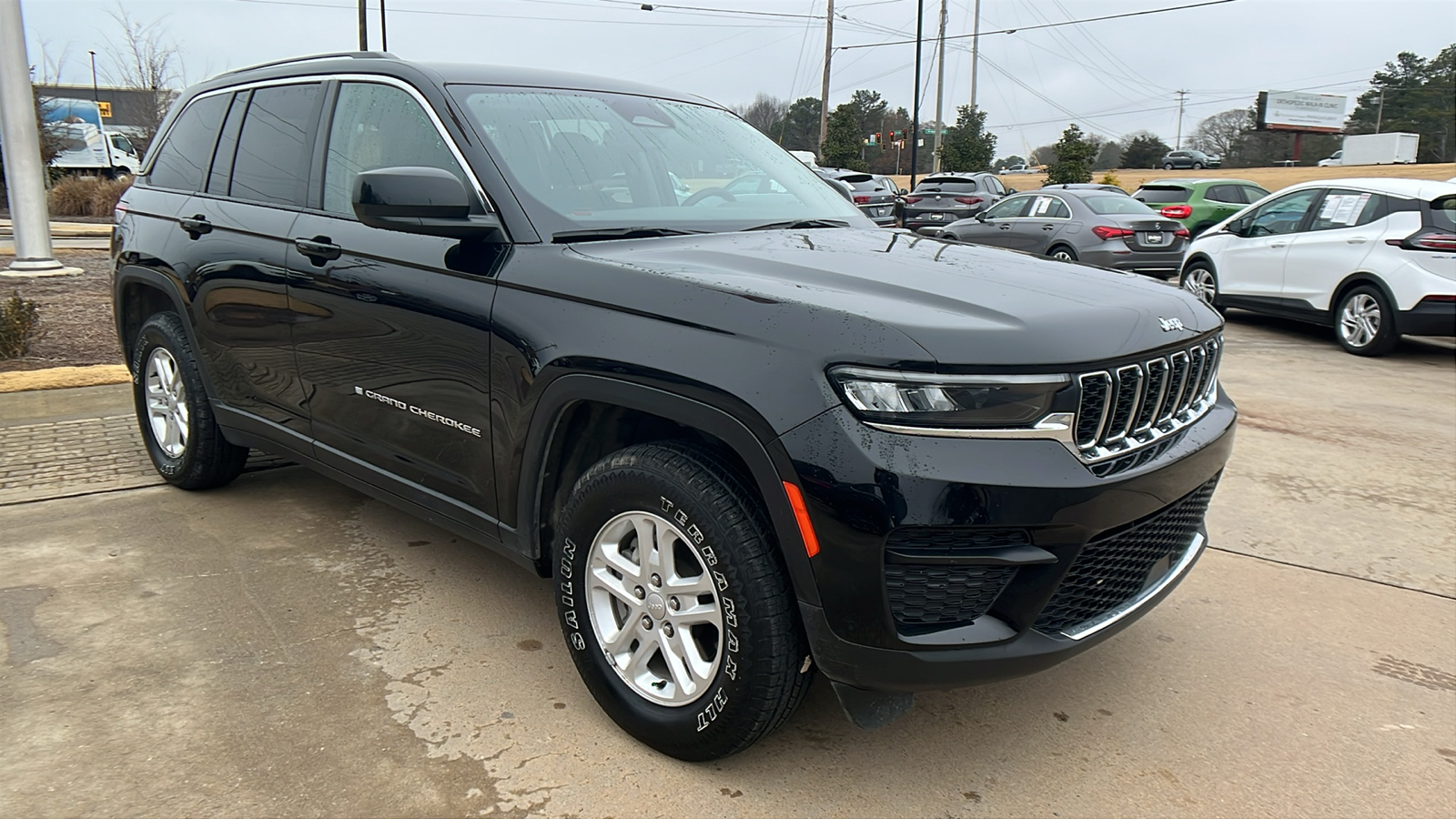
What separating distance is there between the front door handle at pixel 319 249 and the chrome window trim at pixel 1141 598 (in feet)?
8.50

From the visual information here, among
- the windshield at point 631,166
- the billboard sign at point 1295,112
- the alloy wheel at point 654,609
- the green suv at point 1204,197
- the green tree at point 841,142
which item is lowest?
the alloy wheel at point 654,609

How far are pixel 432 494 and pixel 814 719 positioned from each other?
1.38 m

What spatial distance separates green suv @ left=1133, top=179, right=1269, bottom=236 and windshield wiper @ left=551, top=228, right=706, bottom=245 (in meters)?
18.2

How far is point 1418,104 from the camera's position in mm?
60188

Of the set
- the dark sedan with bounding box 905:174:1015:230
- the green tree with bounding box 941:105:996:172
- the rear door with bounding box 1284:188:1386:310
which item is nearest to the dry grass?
the dark sedan with bounding box 905:174:1015:230

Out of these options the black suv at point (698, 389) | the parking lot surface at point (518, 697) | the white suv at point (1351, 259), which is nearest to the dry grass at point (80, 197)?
the parking lot surface at point (518, 697)

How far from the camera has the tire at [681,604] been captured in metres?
2.34

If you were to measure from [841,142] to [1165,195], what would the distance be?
25.9m

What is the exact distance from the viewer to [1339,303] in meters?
9.63

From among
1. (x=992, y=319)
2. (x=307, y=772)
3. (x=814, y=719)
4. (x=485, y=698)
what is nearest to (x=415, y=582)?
(x=485, y=698)

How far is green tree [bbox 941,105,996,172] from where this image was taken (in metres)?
45.9

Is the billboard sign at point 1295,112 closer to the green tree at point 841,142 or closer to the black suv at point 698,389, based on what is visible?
the green tree at point 841,142

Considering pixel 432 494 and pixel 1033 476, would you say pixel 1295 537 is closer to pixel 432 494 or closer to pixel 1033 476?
pixel 1033 476

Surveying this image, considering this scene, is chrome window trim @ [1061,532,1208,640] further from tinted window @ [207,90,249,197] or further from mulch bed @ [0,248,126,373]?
mulch bed @ [0,248,126,373]
